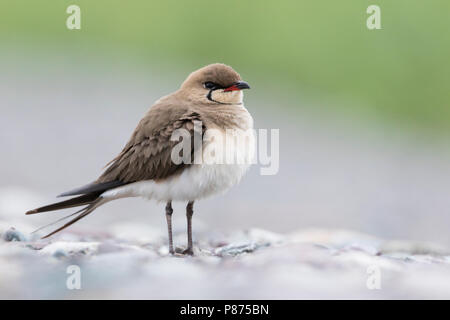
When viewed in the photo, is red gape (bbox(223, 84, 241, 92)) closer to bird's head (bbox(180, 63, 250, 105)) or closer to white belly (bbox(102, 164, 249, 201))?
bird's head (bbox(180, 63, 250, 105))

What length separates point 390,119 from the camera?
11.7 meters

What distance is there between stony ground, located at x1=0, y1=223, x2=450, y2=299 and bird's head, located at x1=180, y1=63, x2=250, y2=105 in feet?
3.83

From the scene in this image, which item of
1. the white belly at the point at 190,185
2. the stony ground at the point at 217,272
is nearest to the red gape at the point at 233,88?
the white belly at the point at 190,185

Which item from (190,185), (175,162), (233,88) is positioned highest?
(233,88)

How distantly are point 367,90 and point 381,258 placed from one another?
727 centimetres

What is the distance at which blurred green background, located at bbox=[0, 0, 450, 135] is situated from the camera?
454 inches

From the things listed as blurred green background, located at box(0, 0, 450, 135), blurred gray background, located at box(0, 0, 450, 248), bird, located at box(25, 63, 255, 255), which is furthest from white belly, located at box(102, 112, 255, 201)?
blurred green background, located at box(0, 0, 450, 135)

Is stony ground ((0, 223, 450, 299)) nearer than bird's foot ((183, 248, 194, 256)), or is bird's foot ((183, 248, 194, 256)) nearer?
stony ground ((0, 223, 450, 299))

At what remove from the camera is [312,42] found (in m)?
11.9

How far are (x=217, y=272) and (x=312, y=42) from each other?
8053 mm

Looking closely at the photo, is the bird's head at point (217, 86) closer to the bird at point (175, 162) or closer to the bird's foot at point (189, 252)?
the bird at point (175, 162)

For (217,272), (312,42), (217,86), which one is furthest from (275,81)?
(217,272)

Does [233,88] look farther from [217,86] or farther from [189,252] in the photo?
[189,252]
